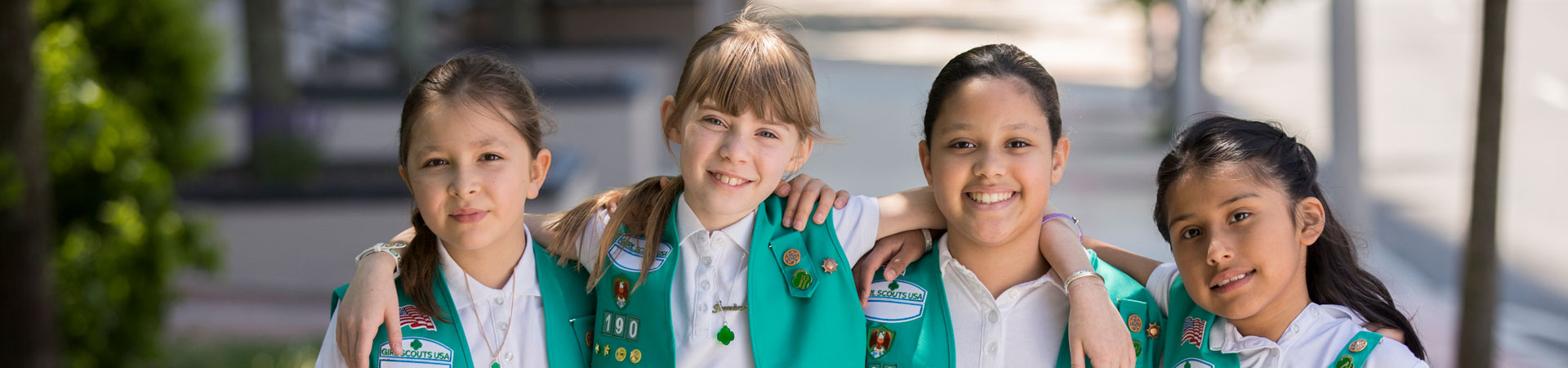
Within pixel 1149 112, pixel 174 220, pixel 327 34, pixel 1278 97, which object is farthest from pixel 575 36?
pixel 174 220

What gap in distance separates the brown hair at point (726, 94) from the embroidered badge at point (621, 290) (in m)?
0.02

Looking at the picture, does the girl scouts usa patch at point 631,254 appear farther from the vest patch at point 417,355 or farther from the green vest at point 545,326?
the vest patch at point 417,355

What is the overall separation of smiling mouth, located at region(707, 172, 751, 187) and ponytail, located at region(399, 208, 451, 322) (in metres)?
0.49

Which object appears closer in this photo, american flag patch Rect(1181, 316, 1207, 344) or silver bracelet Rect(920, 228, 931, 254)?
american flag patch Rect(1181, 316, 1207, 344)

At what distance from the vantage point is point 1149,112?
14.0 m

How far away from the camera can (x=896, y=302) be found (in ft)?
6.99

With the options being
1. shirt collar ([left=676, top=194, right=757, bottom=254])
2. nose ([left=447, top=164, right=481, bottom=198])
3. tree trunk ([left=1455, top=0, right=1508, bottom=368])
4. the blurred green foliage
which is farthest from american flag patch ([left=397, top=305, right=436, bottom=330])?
the blurred green foliage

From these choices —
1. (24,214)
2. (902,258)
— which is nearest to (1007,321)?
(902,258)

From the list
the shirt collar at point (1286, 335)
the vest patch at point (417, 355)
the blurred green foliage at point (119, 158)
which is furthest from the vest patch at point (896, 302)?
the blurred green foliage at point (119, 158)

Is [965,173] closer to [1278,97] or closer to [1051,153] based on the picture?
[1051,153]

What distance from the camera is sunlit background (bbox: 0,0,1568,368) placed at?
420cm

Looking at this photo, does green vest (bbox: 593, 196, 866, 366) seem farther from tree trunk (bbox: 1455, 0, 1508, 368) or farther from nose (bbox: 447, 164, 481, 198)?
tree trunk (bbox: 1455, 0, 1508, 368)

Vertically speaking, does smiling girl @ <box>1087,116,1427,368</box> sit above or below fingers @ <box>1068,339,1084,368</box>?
above

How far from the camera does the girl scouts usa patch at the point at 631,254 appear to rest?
6.89 feet
